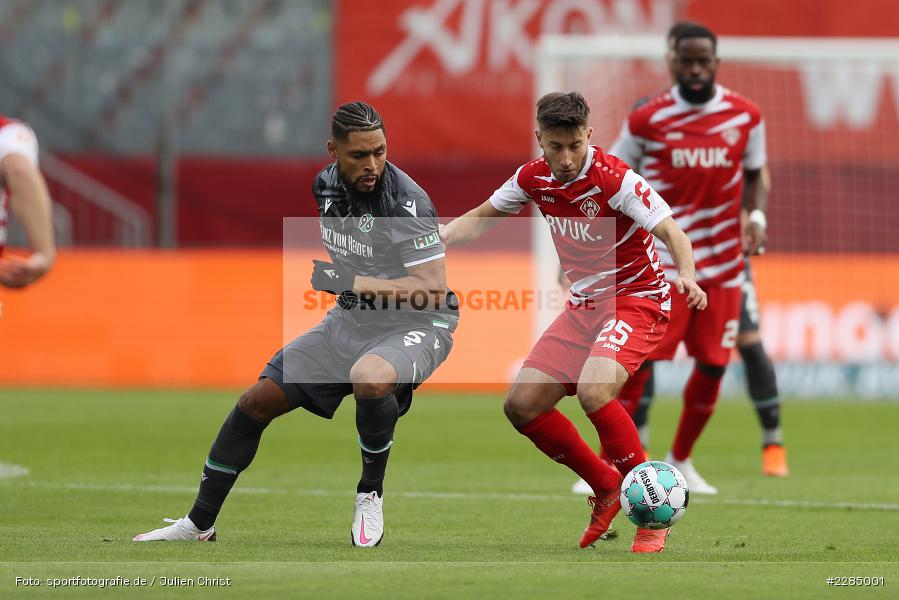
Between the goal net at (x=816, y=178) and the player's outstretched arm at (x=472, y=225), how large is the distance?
21.6 ft

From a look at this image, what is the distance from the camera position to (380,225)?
21.4 ft

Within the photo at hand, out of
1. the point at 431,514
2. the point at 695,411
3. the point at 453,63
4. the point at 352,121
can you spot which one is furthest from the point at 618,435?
the point at 453,63

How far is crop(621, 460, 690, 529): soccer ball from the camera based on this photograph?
626cm

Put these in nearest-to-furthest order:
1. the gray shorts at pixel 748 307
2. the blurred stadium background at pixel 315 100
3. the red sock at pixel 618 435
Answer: the red sock at pixel 618 435 → the gray shorts at pixel 748 307 → the blurred stadium background at pixel 315 100

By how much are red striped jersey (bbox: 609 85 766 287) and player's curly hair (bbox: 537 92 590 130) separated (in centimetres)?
282

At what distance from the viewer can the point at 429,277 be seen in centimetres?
652

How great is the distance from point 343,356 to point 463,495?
2.23 m

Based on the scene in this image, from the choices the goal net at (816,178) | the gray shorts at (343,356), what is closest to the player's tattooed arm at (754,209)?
the gray shorts at (343,356)

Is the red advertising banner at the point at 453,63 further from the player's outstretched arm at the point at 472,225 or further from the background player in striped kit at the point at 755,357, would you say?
the player's outstretched arm at the point at 472,225

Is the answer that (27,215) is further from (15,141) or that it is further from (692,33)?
(692,33)

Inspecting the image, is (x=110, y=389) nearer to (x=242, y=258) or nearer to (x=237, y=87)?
(x=242, y=258)

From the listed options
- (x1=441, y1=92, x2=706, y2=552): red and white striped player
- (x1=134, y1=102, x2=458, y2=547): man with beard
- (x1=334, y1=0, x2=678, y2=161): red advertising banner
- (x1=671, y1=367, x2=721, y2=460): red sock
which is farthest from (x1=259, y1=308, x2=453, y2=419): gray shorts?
(x1=334, y1=0, x2=678, y2=161): red advertising banner

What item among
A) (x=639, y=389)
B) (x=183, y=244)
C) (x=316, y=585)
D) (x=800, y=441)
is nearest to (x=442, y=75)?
(x=183, y=244)

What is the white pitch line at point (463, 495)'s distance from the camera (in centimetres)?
818
